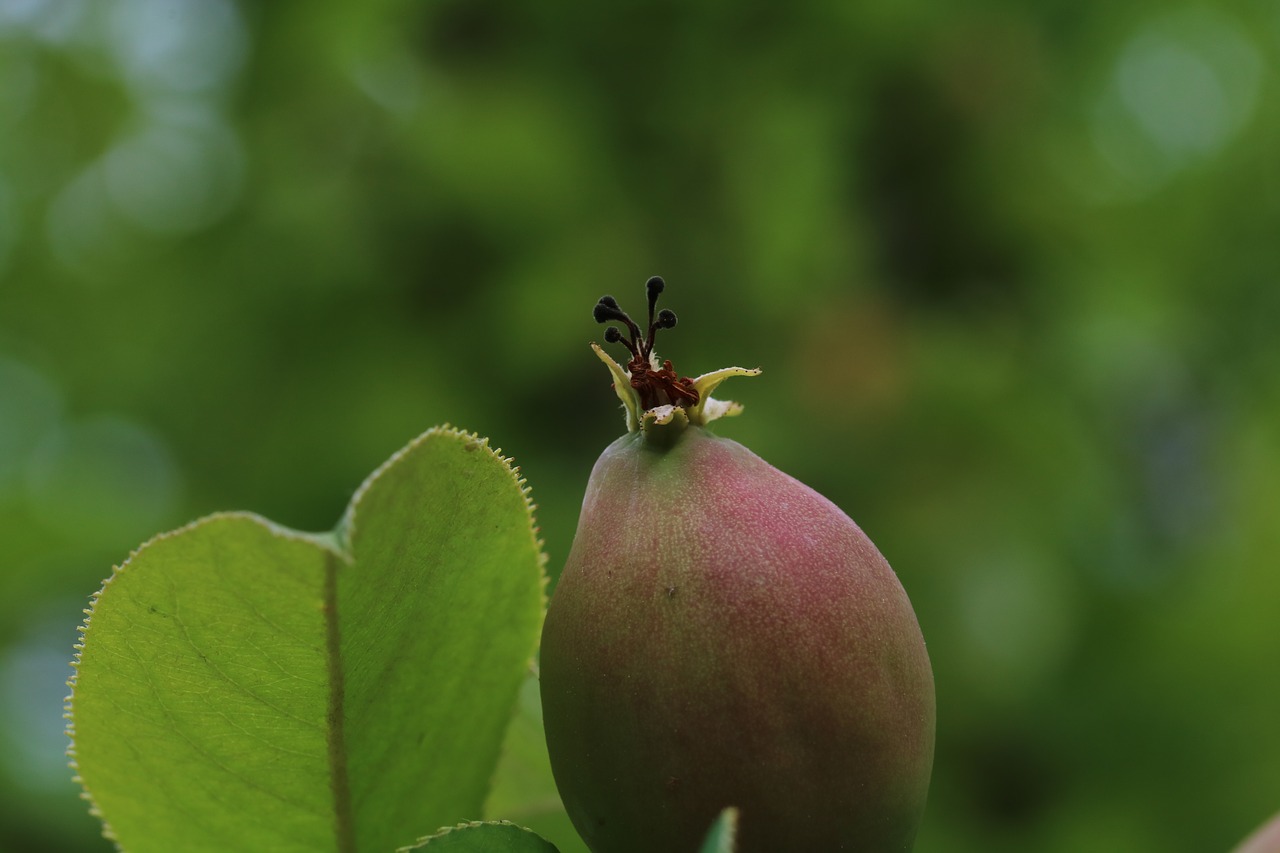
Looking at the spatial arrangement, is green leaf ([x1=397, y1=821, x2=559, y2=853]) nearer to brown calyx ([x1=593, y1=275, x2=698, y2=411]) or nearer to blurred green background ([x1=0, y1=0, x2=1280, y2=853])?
brown calyx ([x1=593, y1=275, x2=698, y2=411])

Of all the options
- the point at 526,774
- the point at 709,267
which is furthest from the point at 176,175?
the point at 526,774

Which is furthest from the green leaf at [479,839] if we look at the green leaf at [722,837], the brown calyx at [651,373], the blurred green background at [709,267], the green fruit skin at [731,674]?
the blurred green background at [709,267]

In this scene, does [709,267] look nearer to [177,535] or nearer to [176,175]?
[176,175]

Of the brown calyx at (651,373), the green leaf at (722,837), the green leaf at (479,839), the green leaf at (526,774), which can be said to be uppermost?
the brown calyx at (651,373)

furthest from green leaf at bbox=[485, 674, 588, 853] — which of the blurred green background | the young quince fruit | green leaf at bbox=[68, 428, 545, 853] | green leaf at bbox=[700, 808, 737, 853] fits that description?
the blurred green background

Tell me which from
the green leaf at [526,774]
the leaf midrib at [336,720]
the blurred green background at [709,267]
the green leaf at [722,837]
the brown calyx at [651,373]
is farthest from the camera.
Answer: the blurred green background at [709,267]

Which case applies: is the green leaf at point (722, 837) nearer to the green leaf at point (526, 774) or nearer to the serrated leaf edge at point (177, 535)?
the serrated leaf edge at point (177, 535)

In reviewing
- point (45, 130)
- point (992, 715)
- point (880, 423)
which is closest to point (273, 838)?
point (992, 715)

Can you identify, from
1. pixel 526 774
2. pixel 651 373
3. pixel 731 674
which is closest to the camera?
pixel 731 674

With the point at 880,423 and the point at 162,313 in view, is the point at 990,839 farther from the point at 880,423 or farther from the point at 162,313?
the point at 162,313
